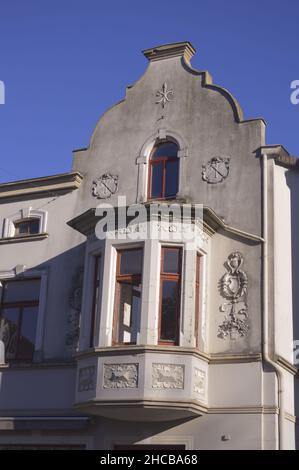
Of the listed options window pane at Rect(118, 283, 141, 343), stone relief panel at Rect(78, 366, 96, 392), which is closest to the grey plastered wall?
window pane at Rect(118, 283, 141, 343)

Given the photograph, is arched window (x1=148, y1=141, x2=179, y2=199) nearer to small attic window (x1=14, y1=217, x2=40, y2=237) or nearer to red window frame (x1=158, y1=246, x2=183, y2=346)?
red window frame (x1=158, y1=246, x2=183, y2=346)

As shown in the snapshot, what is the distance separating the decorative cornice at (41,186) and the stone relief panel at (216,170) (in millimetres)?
3579

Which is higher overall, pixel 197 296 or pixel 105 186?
pixel 105 186

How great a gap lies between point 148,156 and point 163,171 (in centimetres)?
61

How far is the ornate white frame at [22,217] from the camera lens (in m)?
19.0

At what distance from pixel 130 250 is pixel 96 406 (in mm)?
3546

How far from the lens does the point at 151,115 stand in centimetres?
1856

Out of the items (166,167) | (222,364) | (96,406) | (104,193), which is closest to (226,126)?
(166,167)

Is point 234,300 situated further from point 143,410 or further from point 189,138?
point 189,138

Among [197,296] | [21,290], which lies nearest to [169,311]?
[197,296]

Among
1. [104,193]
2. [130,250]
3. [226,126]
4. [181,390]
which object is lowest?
[181,390]

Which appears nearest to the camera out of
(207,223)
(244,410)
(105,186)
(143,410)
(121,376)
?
(143,410)

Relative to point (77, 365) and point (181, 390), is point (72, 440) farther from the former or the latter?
point (181, 390)

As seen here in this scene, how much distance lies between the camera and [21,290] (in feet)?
61.5
